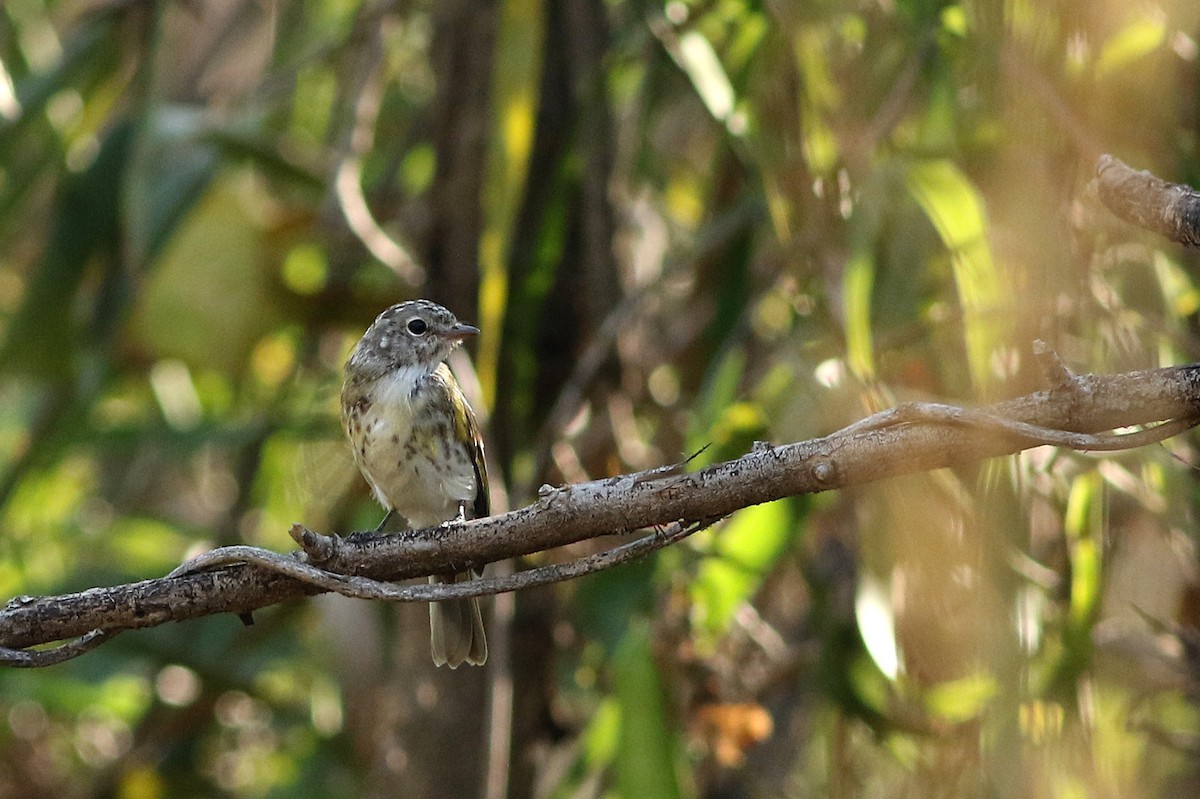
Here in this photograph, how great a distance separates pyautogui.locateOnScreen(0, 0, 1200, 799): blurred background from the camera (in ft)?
11.7

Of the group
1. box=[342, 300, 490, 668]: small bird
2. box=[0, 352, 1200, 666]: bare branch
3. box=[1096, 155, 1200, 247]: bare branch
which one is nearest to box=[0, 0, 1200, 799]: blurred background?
box=[342, 300, 490, 668]: small bird

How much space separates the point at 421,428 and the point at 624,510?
196cm

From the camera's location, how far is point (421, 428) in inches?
159

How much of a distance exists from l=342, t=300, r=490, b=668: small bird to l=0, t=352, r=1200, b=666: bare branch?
1659mm

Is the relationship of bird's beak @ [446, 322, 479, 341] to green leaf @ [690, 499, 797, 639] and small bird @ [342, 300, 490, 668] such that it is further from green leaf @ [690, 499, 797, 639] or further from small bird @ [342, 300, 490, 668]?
green leaf @ [690, 499, 797, 639]

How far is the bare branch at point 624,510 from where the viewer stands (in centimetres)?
196

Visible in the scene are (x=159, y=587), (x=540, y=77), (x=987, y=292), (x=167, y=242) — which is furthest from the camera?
(x=540, y=77)

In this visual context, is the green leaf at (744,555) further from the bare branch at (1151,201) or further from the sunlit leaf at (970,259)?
the bare branch at (1151,201)

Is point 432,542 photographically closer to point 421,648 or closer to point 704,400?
point 704,400

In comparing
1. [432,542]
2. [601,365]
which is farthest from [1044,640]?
[432,542]

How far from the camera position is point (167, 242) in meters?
4.65

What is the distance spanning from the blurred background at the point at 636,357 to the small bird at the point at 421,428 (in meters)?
0.12

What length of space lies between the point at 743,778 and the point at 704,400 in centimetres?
171

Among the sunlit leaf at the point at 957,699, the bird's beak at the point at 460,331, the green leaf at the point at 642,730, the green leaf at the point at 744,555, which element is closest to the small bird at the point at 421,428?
the bird's beak at the point at 460,331
